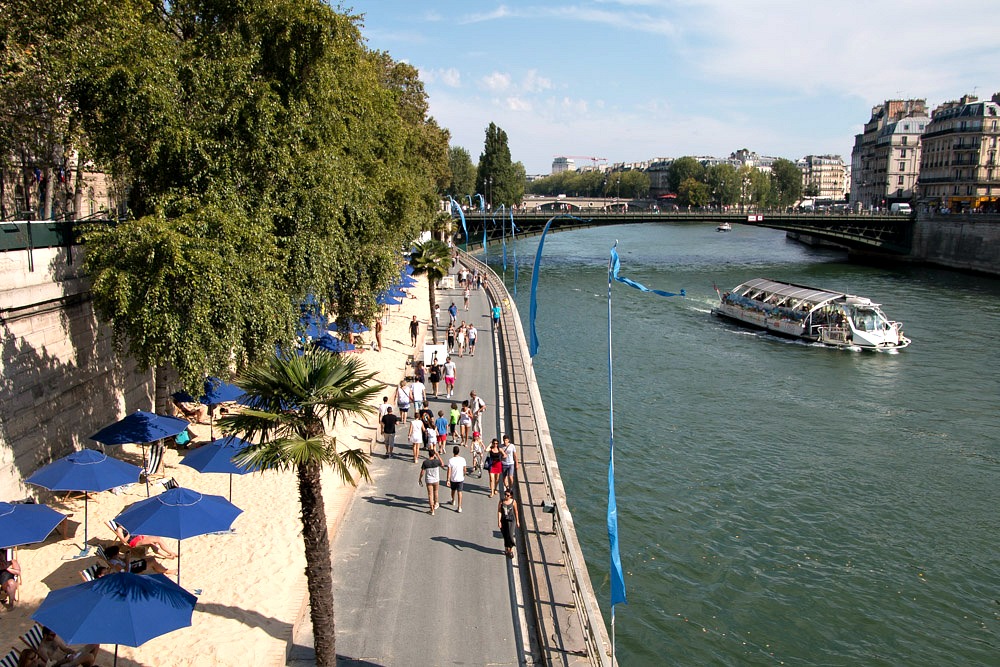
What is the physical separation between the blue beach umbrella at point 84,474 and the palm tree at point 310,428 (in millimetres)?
4261

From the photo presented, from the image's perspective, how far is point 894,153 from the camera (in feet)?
408

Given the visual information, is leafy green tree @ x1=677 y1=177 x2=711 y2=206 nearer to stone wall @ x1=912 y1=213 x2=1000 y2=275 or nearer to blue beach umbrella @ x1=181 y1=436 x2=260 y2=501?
stone wall @ x1=912 y1=213 x2=1000 y2=275

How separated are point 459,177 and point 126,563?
8933cm

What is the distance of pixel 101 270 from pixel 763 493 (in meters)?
15.3

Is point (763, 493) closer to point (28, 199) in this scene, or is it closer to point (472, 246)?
point (28, 199)

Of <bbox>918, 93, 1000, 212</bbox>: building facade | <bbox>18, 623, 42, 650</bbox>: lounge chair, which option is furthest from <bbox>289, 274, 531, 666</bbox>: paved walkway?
<bbox>918, 93, 1000, 212</bbox>: building facade

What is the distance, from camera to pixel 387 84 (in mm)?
47844

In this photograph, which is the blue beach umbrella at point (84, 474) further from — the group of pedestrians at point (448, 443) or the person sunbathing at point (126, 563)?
the group of pedestrians at point (448, 443)

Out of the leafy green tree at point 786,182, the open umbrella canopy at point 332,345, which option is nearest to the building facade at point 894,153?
the leafy green tree at point 786,182

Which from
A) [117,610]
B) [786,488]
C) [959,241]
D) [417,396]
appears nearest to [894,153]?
[959,241]

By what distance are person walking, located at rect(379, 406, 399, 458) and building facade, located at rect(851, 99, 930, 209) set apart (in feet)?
395

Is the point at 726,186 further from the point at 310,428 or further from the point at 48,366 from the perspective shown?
the point at 310,428

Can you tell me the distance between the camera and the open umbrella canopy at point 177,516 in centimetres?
1084

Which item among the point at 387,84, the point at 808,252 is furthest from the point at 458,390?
the point at 808,252
